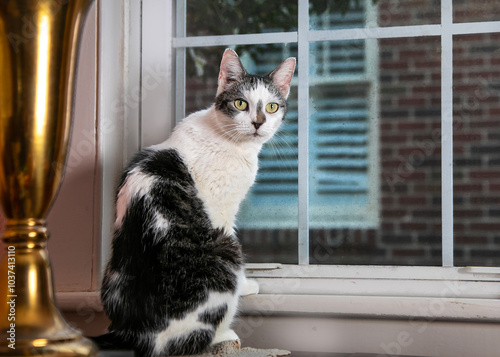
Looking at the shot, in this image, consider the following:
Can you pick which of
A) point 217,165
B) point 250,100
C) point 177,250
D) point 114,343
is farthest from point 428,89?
point 114,343

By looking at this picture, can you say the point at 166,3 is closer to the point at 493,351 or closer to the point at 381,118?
the point at 381,118

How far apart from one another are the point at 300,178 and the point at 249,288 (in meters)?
0.33

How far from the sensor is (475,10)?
1349mm

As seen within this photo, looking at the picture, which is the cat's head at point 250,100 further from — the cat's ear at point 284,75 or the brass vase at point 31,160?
the brass vase at point 31,160

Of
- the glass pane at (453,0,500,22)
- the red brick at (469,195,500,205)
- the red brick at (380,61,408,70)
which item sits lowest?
the red brick at (469,195,500,205)

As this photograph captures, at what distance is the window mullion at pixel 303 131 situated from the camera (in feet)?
4.54

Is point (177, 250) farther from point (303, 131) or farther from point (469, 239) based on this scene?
point (469, 239)

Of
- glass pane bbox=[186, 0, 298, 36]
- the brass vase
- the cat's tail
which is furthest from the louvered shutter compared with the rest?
the brass vase

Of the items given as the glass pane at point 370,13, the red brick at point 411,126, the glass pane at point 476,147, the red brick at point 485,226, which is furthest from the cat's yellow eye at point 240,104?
the red brick at point 485,226

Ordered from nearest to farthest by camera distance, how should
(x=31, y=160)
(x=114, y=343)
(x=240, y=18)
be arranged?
1. (x=31, y=160)
2. (x=114, y=343)
3. (x=240, y=18)

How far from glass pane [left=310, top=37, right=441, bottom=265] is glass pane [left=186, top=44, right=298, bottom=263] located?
0.19ft

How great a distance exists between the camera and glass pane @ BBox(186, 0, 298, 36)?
144 cm

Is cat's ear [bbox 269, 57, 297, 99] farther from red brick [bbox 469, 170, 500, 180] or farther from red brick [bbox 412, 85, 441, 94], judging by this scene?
red brick [bbox 469, 170, 500, 180]

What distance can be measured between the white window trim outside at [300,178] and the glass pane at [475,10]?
2 cm
